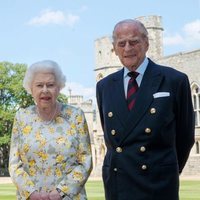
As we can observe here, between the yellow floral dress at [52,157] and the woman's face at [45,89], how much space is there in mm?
174

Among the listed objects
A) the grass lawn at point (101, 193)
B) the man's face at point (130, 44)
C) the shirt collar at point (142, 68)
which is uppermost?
the man's face at point (130, 44)

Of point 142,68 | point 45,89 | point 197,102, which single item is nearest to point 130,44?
point 142,68

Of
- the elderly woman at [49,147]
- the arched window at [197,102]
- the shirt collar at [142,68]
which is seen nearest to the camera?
the shirt collar at [142,68]

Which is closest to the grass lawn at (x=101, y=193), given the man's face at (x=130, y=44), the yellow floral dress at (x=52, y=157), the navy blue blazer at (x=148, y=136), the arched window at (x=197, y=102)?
the yellow floral dress at (x=52, y=157)

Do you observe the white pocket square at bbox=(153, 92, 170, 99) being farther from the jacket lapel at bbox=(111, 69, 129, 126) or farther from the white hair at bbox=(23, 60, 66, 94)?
the white hair at bbox=(23, 60, 66, 94)

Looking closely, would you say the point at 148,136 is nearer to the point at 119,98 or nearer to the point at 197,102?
the point at 119,98

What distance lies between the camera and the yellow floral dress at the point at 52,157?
14.6 ft

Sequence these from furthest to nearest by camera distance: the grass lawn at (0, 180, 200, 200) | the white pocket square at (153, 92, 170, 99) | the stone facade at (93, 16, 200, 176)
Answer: the stone facade at (93, 16, 200, 176) → the grass lawn at (0, 180, 200, 200) → the white pocket square at (153, 92, 170, 99)

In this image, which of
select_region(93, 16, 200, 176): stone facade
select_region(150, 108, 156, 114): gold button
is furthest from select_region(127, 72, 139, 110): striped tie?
select_region(93, 16, 200, 176): stone facade

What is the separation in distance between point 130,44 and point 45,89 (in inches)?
31.6

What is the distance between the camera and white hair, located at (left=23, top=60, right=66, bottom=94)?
455cm

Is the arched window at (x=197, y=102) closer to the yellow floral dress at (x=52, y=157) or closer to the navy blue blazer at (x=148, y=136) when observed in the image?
the yellow floral dress at (x=52, y=157)

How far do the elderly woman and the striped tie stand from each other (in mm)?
607

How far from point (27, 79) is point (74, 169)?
32.2 inches
